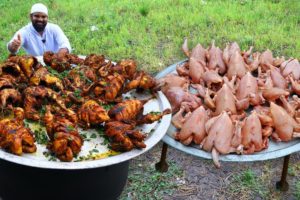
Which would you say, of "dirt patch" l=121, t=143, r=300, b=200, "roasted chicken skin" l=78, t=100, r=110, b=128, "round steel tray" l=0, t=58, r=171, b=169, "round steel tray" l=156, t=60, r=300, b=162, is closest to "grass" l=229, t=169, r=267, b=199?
"dirt patch" l=121, t=143, r=300, b=200

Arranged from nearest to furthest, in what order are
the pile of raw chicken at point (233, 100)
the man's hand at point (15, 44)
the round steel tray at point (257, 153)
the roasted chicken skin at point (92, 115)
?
the roasted chicken skin at point (92, 115) → the round steel tray at point (257, 153) → the pile of raw chicken at point (233, 100) → the man's hand at point (15, 44)

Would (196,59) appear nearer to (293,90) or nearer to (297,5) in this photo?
(293,90)

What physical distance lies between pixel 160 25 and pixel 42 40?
2.60 meters

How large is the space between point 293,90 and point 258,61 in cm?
56

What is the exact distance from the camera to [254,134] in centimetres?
387

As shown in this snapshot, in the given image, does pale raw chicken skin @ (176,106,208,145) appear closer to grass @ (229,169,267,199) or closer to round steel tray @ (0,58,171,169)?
round steel tray @ (0,58,171,169)

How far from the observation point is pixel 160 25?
300 inches

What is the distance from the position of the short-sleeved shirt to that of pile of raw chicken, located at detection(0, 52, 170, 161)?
1.49 m

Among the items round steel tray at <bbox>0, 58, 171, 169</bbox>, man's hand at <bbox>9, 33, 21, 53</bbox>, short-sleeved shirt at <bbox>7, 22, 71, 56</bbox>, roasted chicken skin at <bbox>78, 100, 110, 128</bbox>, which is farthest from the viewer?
short-sleeved shirt at <bbox>7, 22, 71, 56</bbox>

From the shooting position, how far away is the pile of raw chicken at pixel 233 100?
3.93 m

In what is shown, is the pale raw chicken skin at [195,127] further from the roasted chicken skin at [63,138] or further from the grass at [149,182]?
the roasted chicken skin at [63,138]

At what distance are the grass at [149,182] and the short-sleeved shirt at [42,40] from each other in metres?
1.78

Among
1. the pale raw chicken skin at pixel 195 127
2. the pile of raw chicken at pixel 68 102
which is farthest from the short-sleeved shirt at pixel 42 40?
the pale raw chicken skin at pixel 195 127

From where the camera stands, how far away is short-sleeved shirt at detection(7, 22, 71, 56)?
18.1ft
